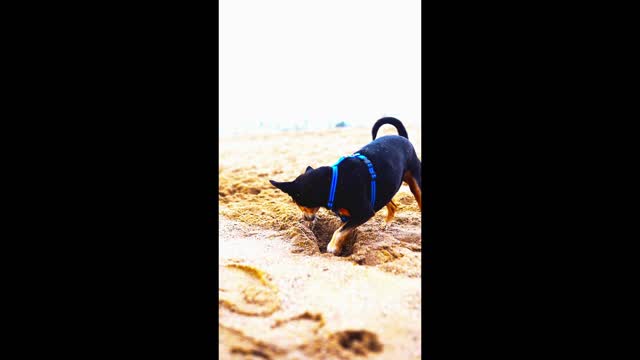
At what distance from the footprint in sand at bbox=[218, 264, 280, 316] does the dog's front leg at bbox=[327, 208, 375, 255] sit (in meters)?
0.76

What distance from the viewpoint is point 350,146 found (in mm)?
7023

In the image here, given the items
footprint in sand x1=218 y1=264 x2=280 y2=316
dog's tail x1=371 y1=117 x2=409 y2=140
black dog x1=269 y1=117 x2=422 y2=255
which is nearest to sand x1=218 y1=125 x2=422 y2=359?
footprint in sand x1=218 y1=264 x2=280 y2=316

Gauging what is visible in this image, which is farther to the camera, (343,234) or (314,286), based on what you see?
(343,234)

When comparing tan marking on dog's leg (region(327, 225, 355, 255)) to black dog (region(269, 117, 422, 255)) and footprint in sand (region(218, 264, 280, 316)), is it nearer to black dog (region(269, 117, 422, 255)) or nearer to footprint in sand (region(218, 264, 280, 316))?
black dog (region(269, 117, 422, 255))

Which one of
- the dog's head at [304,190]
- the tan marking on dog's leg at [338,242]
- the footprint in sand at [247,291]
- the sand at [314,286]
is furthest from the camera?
the dog's head at [304,190]

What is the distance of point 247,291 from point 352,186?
4.31 ft

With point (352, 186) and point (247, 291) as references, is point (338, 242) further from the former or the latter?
point (247, 291)

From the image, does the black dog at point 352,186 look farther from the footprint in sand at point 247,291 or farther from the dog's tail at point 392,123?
the footprint in sand at point 247,291

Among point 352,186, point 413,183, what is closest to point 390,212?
point 413,183

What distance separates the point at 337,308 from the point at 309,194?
1.37m

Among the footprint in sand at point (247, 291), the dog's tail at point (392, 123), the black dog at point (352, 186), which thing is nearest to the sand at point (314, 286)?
the footprint in sand at point (247, 291)

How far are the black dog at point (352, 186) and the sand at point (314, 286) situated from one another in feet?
0.81

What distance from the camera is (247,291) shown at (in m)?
2.02

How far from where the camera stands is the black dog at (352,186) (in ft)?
9.70
